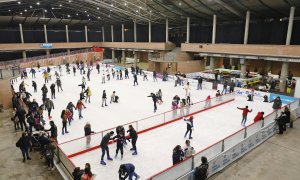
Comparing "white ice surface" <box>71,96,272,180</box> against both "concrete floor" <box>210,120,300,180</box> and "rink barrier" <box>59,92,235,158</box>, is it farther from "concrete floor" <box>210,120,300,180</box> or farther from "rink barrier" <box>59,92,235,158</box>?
"concrete floor" <box>210,120,300,180</box>

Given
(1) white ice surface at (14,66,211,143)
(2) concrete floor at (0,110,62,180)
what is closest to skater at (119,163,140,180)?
(2) concrete floor at (0,110,62,180)

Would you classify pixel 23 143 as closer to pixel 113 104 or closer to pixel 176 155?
pixel 176 155

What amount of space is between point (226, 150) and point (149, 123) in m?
5.03

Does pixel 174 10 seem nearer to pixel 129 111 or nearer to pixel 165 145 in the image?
pixel 129 111

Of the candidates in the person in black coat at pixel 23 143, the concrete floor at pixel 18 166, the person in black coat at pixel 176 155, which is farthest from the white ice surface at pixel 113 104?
the person in black coat at pixel 176 155

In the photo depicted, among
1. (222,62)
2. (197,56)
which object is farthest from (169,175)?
(222,62)

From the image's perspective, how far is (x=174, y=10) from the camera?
33.1 meters

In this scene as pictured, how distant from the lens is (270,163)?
29.6 feet

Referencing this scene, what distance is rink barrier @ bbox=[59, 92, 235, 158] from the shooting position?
9.65m

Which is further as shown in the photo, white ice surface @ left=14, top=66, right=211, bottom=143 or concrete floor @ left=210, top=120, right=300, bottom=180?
white ice surface @ left=14, top=66, right=211, bottom=143

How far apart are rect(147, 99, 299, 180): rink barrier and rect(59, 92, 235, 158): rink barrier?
417cm

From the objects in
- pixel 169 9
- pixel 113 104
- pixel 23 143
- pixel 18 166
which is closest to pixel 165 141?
pixel 23 143

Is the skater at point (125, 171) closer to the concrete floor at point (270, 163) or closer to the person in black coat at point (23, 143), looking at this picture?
the concrete floor at point (270, 163)

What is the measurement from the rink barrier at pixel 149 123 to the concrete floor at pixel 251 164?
51.3 inches
